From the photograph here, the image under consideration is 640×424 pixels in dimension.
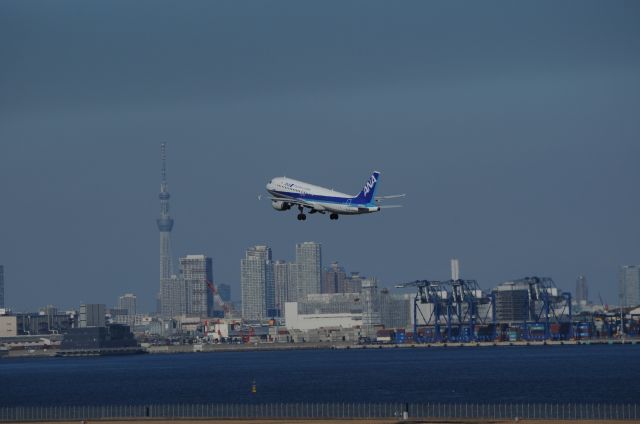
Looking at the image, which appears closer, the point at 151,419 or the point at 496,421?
the point at 496,421

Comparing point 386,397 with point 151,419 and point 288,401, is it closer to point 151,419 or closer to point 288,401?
point 288,401

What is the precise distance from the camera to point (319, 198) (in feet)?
510

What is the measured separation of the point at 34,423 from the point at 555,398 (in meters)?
80.9

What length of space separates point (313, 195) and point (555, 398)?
181 feet

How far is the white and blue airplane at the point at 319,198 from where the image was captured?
151875mm

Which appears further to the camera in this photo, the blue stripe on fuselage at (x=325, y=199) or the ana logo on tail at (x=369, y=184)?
the ana logo on tail at (x=369, y=184)

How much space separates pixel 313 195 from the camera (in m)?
156

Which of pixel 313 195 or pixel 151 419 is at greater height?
pixel 313 195

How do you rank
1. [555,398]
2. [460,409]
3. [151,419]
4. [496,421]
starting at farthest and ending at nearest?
[555,398] → [460,409] → [151,419] → [496,421]

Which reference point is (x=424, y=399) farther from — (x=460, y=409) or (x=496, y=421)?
(x=496, y=421)

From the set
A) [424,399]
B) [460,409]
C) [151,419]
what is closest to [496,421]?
[460,409]

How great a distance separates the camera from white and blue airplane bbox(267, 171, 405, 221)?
151875mm

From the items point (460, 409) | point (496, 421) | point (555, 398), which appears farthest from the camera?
point (555, 398)

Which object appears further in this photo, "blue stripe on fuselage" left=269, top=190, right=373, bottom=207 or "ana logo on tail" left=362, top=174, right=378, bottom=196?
"ana logo on tail" left=362, top=174, right=378, bottom=196
